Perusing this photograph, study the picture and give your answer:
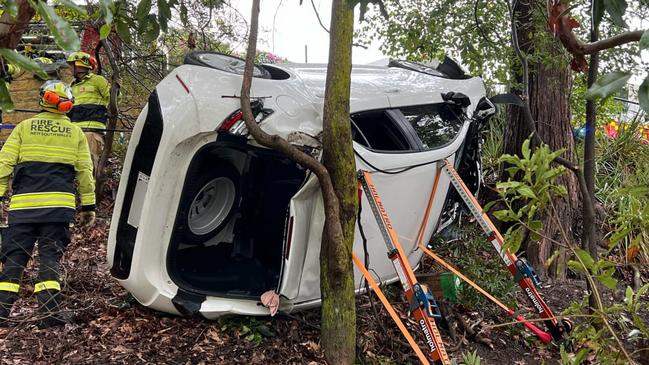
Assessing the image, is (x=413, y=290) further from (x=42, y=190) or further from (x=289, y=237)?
(x=42, y=190)

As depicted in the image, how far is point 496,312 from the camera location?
4770mm

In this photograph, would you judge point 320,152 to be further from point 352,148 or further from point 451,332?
point 451,332

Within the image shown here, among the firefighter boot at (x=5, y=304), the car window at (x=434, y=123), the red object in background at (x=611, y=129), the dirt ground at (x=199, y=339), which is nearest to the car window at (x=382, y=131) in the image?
the car window at (x=434, y=123)

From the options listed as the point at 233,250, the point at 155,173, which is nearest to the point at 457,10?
the point at 233,250

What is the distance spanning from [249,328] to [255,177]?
126 cm

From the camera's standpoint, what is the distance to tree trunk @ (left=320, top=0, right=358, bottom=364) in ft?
11.8

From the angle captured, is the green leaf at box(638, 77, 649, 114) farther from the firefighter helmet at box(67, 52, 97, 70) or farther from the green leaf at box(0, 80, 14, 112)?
the firefighter helmet at box(67, 52, 97, 70)

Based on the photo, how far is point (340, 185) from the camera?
3.64 meters

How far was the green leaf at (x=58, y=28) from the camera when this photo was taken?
4.48 ft

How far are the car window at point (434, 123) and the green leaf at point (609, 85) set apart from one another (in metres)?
2.97

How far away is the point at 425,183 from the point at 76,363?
2638 mm

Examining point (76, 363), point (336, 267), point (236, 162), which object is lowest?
point (76, 363)

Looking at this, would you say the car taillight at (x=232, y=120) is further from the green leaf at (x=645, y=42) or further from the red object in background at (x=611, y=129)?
the red object in background at (x=611, y=129)

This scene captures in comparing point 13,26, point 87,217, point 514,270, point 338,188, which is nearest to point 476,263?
point 514,270
